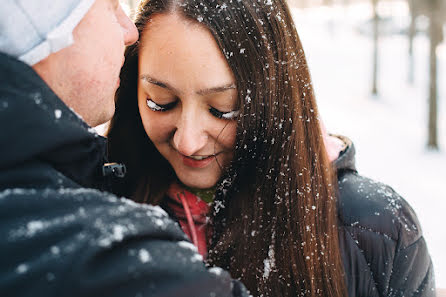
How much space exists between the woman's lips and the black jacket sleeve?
712 mm

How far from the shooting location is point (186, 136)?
150cm

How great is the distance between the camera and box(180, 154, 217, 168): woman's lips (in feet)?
5.37

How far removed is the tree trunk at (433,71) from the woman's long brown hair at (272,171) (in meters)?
7.49

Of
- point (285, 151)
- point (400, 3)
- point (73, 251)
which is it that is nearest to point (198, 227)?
point (285, 151)

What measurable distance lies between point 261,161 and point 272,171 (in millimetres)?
55

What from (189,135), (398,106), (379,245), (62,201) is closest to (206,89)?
(189,135)

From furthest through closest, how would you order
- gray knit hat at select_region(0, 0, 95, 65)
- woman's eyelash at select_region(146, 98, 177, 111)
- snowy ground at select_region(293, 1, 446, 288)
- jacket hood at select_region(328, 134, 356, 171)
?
1. snowy ground at select_region(293, 1, 446, 288)
2. jacket hood at select_region(328, 134, 356, 171)
3. woman's eyelash at select_region(146, 98, 177, 111)
4. gray knit hat at select_region(0, 0, 95, 65)

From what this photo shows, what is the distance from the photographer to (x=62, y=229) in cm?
81

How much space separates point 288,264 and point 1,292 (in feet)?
3.43

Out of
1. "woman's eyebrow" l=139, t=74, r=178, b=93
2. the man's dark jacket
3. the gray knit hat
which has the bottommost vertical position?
the man's dark jacket

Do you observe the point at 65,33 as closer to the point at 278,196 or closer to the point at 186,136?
the point at 186,136

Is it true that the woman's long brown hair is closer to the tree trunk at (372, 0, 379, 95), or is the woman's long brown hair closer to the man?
the man

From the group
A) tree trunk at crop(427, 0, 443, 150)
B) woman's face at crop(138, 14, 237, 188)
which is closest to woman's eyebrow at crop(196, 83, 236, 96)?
woman's face at crop(138, 14, 237, 188)

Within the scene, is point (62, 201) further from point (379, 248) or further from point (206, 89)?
point (379, 248)
